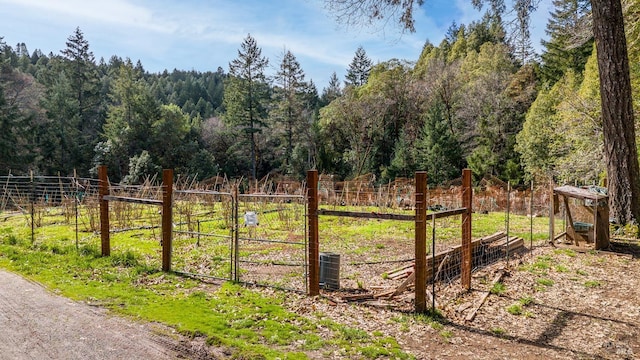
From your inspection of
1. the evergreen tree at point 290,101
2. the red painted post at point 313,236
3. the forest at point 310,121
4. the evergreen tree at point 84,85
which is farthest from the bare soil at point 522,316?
the evergreen tree at point 84,85

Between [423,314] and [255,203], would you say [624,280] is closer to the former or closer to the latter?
[423,314]

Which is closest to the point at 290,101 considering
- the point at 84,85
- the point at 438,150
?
the point at 438,150

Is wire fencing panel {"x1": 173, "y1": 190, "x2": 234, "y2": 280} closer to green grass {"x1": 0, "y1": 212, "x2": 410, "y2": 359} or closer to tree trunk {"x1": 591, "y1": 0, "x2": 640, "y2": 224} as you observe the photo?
green grass {"x1": 0, "y1": 212, "x2": 410, "y2": 359}

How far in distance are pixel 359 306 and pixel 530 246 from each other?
6007 mm

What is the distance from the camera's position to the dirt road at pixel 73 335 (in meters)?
4.28

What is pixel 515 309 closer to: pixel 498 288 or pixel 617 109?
pixel 498 288

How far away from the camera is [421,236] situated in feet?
17.4

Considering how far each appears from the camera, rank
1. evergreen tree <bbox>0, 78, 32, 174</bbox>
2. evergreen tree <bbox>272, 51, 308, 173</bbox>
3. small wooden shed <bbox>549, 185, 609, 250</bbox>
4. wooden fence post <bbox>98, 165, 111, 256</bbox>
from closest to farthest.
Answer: wooden fence post <bbox>98, 165, 111, 256</bbox>
small wooden shed <bbox>549, 185, 609, 250</bbox>
evergreen tree <bbox>0, 78, 32, 174</bbox>
evergreen tree <bbox>272, 51, 308, 173</bbox>

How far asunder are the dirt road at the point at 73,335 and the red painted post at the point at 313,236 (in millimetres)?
2052

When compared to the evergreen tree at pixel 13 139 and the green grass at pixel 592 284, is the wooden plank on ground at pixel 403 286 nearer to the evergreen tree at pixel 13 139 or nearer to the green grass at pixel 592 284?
the green grass at pixel 592 284

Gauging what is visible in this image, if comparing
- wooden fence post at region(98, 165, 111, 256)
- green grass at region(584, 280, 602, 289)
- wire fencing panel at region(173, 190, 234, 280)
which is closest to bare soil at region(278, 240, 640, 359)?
green grass at region(584, 280, 602, 289)

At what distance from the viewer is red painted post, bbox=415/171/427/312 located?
5281 millimetres

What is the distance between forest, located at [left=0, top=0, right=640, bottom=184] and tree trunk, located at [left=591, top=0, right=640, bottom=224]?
12775 mm

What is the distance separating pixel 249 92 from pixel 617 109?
33.0 meters
